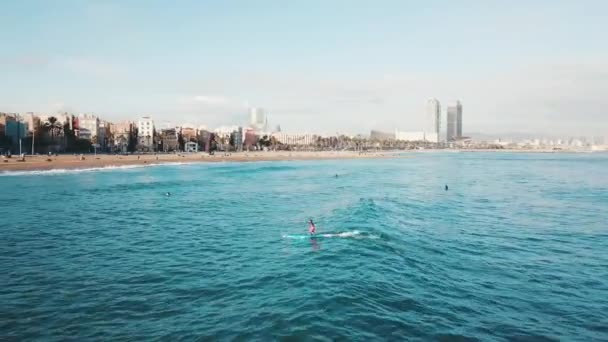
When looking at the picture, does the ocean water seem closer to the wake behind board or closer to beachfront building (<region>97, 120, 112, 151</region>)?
the wake behind board

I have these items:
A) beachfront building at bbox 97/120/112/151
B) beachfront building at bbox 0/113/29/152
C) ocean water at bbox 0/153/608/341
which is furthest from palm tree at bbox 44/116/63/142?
ocean water at bbox 0/153/608/341

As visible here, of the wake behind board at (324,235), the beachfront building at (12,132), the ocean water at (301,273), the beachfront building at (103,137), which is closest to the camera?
the ocean water at (301,273)

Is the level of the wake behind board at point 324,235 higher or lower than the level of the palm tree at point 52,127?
lower

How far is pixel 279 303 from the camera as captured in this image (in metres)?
14.9

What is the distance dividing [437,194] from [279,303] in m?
39.5

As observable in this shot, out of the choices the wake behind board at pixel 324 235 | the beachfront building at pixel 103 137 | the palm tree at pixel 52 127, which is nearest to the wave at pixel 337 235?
the wake behind board at pixel 324 235

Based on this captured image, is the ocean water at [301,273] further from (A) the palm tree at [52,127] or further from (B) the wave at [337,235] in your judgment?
(A) the palm tree at [52,127]

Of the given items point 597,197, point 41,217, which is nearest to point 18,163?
point 41,217

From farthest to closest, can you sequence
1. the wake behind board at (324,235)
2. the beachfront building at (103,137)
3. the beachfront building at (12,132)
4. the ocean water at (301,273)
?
the beachfront building at (103,137)
the beachfront building at (12,132)
the wake behind board at (324,235)
the ocean water at (301,273)

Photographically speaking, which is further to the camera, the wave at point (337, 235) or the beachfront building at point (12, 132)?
the beachfront building at point (12, 132)

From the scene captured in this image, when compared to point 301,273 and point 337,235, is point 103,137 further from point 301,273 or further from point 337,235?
point 301,273

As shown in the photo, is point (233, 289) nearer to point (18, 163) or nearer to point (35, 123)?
point (18, 163)

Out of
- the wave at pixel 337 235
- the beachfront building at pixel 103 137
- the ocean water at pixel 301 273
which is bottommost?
the ocean water at pixel 301 273

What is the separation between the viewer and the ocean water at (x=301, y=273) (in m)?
13.2
